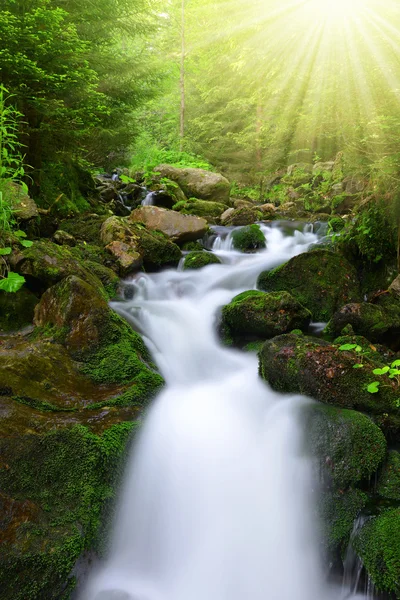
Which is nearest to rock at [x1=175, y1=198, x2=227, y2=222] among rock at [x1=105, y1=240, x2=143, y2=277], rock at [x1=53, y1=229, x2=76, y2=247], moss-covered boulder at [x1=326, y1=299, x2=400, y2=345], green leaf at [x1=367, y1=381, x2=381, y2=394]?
rock at [x1=105, y1=240, x2=143, y2=277]

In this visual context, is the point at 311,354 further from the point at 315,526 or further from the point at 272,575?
the point at 272,575

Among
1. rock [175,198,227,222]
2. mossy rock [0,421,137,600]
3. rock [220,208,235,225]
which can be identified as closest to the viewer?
mossy rock [0,421,137,600]

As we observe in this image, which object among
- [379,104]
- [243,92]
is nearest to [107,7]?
[379,104]

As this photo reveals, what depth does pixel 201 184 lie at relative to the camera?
13.3m

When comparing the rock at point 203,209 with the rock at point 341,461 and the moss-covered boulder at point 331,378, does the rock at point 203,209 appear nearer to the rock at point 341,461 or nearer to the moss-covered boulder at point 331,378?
the moss-covered boulder at point 331,378

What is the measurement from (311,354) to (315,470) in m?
1.04

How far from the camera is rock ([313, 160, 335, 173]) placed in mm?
15995

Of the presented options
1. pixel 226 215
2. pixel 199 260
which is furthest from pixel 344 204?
pixel 199 260

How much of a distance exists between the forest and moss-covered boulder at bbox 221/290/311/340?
0.09 ft

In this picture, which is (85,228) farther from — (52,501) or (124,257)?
(52,501)

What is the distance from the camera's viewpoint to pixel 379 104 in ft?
15.3

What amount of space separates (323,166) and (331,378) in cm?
1495

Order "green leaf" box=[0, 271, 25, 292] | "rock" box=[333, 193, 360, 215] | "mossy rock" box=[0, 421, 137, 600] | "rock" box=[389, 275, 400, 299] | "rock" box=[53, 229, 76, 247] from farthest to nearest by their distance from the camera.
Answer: "rock" box=[333, 193, 360, 215] → "rock" box=[53, 229, 76, 247] → "rock" box=[389, 275, 400, 299] → "green leaf" box=[0, 271, 25, 292] → "mossy rock" box=[0, 421, 137, 600]

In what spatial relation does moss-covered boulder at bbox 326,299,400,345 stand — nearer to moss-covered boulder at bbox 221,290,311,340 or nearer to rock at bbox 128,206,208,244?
moss-covered boulder at bbox 221,290,311,340
